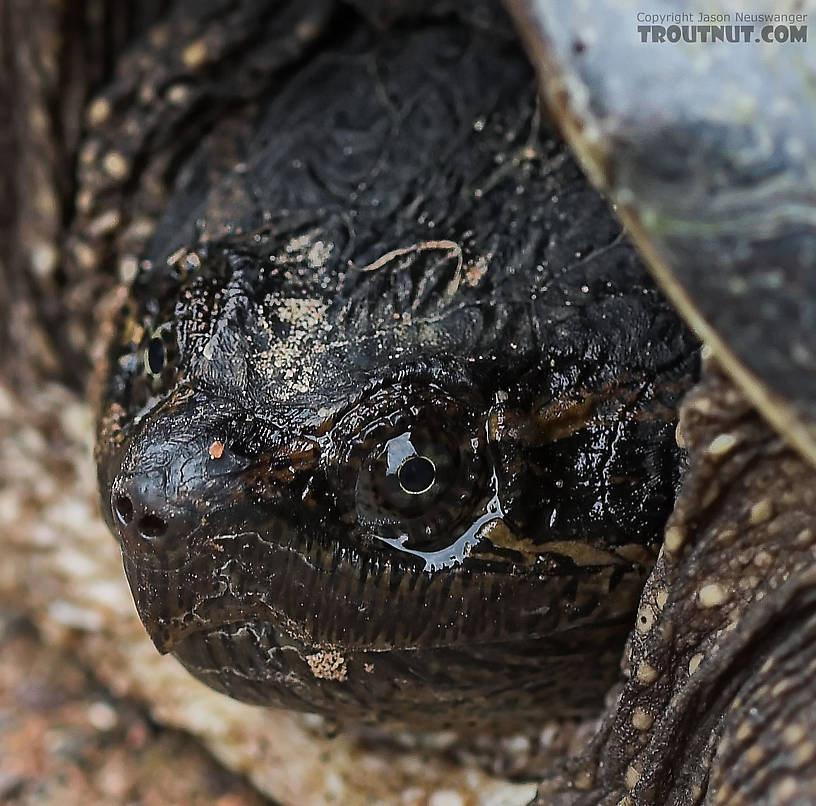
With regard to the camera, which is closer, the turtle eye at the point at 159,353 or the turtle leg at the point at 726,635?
the turtle leg at the point at 726,635

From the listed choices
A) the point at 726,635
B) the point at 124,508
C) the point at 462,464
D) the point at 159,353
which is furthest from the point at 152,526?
the point at 726,635

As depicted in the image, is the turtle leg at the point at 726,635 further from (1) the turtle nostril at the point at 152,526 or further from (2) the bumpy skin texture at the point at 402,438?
(1) the turtle nostril at the point at 152,526

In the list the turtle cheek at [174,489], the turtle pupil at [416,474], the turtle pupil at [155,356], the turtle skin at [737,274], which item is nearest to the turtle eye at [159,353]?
the turtle pupil at [155,356]

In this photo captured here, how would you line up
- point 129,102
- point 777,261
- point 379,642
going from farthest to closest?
point 129,102 → point 379,642 → point 777,261

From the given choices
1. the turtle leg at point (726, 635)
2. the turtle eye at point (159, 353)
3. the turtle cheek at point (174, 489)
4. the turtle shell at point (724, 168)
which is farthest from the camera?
the turtle eye at point (159, 353)

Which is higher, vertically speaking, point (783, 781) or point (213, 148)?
point (213, 148)

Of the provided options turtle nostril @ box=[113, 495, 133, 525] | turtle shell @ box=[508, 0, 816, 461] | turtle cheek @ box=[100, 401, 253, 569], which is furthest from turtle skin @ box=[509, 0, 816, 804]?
turtle nostril @ box=[113, 495, 133, 525]

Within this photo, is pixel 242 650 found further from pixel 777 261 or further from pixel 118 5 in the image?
pixel 118 5

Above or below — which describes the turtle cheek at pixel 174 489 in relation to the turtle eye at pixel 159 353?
below

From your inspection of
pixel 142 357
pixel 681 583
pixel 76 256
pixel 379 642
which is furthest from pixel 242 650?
pixel 76 256
